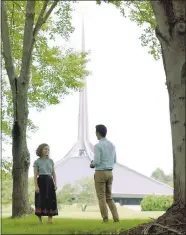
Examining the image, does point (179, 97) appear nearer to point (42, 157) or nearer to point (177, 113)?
point (177, 113)

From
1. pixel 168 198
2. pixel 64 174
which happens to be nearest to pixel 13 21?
pixel 168 198

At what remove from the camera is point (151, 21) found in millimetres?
10938

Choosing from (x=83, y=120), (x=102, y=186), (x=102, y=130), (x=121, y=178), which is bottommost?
(x=121, y=178)

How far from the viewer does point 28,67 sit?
9711 millimetres

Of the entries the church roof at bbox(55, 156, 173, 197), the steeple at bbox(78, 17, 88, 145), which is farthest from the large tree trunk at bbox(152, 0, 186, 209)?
the steeple at bbox(78, 17, 88, 145)

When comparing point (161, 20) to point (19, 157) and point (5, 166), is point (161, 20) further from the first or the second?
point (5, 166)

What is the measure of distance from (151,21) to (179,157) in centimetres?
618

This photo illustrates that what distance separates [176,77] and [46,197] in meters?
3.20

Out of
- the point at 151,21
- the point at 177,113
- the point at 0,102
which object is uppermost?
the point at 151,21

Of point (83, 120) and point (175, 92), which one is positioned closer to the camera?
point (175, 92)

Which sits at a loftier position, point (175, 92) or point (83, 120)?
point (83, 120)

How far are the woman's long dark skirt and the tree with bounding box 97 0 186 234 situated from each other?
98.7 inches

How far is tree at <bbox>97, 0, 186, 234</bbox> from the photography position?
5.34 meters

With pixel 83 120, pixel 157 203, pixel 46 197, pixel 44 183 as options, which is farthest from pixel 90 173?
pixel 44 183
